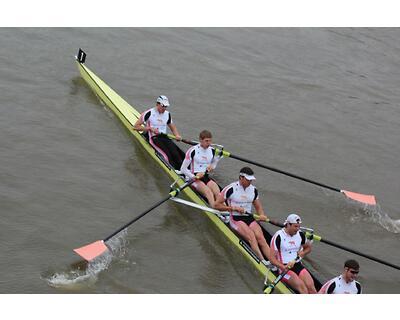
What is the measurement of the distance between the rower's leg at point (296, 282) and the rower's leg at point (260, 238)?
2.19 feet

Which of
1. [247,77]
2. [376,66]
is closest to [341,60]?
[376,66]

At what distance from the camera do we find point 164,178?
12312mm

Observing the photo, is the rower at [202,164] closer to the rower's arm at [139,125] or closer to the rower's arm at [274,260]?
the rower's arm at [139,125]

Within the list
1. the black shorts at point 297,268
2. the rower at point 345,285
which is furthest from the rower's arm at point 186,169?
the rower at point 345,285

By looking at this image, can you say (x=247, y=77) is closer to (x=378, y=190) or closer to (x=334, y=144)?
(x=334, y=144)

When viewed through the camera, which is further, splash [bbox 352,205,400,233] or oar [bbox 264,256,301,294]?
splash [bbox 352,205,400,233]

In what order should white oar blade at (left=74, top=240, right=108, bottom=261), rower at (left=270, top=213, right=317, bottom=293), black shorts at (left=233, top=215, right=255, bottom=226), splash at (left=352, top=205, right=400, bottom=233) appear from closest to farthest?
1. rower at (left=270, top=213, right=317, bottom=293)
2. white oar blade at (left=74, top=240, right=108, bottom=261)
3. black shorts at (left=233, top=215, right=255, bottom=226)
4. splash at (left=352, top=205, right=400, bottom=233)

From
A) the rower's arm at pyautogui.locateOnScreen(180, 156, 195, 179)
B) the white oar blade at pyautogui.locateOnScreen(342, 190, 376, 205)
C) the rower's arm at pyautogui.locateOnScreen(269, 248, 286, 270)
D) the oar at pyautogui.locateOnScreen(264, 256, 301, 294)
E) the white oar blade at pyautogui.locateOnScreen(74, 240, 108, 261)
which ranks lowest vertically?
the white oar blade at pyautogui.locateOnScreen(74, 240, 108, 261)

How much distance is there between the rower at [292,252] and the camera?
897 centimetres

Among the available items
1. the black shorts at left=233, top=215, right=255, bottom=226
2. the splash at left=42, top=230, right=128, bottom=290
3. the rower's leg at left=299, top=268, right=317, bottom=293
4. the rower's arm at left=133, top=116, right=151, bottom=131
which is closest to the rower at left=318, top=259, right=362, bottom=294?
the rower's leg at left=299, top=268, right=317, bottom=293

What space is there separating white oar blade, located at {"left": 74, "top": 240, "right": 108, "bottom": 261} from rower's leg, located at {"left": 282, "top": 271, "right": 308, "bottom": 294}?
9.49ft

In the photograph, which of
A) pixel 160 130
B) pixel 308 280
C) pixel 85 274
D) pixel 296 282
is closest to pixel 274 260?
pixel 296 282

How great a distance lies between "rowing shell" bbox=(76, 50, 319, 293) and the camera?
379 inches

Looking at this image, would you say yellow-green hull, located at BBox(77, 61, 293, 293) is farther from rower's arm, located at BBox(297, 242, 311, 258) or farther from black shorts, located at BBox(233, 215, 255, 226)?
rower's arm, located at BBox(297, 242, 311, 258)
